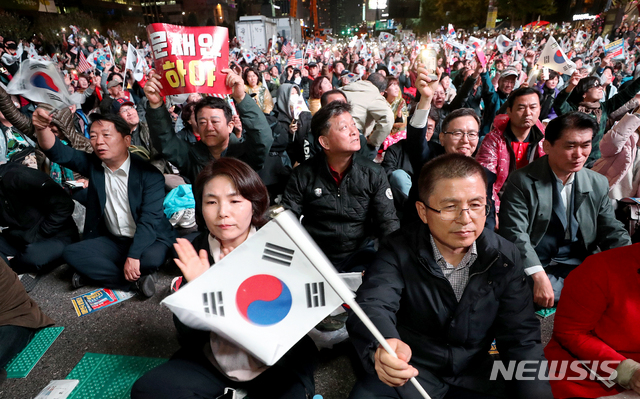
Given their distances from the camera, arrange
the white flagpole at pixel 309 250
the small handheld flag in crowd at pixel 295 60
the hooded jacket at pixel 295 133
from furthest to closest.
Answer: the small handheld flag in crowd at pixel 295 60, the hooded jacket at pixel 295 133, the white flagpole at pixel 309 250

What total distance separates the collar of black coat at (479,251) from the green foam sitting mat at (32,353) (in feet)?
9.06

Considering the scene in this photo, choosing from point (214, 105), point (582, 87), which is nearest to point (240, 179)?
point (214, 105)

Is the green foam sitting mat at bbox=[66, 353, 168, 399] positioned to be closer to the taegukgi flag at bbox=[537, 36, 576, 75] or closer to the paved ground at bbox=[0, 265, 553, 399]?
the paved ground at bbox=[0, 265, 553, 399]

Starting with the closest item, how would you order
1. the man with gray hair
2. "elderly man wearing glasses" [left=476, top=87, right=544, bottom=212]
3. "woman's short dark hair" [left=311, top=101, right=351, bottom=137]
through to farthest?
"woman's short dark hair" [left=311, top=101, right=351, bottom=137]
"elderly man wearing glasses" [left=476, top=87, right=544, bottom=212]
the man with gray hair

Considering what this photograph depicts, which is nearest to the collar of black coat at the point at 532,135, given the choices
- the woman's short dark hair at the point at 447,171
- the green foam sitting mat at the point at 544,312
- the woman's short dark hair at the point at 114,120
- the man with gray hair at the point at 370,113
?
the man with gray hair at the point at 370,113

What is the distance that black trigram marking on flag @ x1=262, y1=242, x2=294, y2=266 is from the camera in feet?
4.56

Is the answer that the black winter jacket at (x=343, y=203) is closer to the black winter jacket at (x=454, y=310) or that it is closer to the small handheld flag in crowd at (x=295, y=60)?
the black winter jacket at (x=454, y=310)

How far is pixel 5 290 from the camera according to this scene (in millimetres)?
2252

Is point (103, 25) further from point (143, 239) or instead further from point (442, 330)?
point (442, 330)

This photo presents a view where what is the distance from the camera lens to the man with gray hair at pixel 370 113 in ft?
14.1

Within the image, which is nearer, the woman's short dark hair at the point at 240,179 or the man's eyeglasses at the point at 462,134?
the woman's short dark hair at the point at 240,179

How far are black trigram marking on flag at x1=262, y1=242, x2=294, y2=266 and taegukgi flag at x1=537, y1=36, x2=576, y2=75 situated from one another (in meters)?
6.19

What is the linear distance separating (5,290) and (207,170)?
1591 millimetres

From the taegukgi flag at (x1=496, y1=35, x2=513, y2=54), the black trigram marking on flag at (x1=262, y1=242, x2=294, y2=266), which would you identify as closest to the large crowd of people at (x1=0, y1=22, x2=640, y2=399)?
the black trigram marking on flag at (x1=262, y1=242, x2=294, y2=266)
